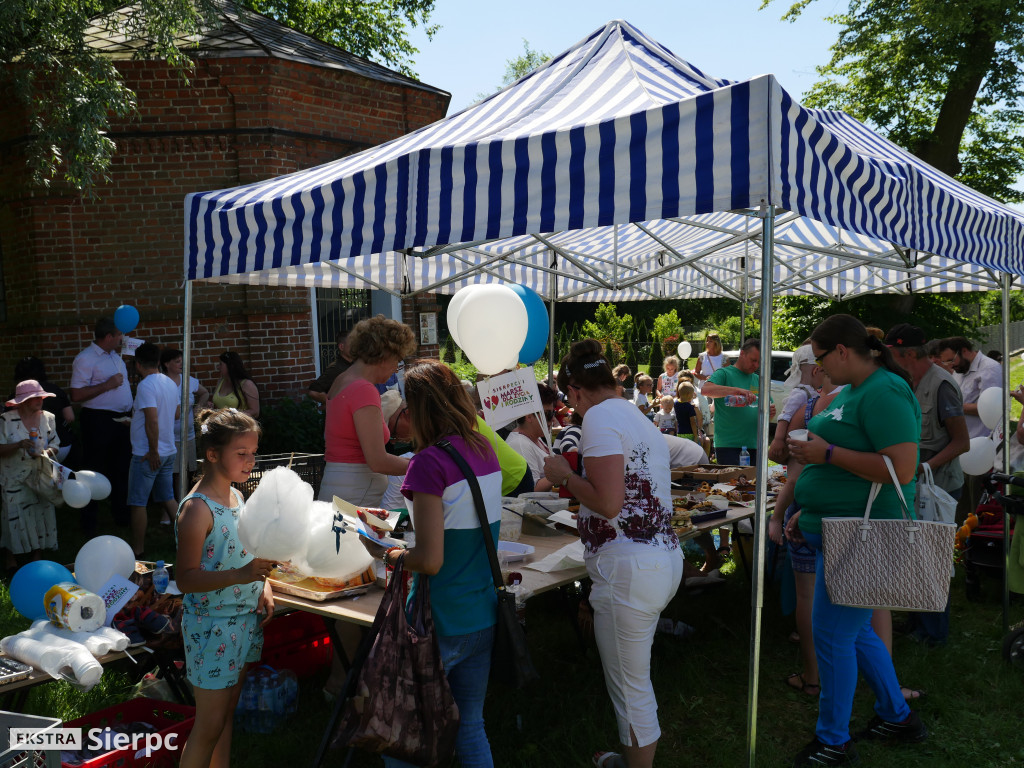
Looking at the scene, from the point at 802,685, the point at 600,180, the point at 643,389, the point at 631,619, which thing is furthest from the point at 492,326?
the point at 643,389

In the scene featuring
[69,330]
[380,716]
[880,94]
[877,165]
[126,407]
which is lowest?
[380,716]

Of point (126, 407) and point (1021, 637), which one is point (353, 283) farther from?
point (1021, 637)

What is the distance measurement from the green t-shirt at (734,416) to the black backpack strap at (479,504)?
176 inches

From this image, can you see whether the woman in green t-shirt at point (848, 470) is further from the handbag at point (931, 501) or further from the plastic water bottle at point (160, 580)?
the plastic water bottle at point (160, 580)

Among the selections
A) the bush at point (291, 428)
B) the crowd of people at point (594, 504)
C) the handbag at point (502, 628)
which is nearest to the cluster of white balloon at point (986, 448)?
the crowd of people at point (594, 504)

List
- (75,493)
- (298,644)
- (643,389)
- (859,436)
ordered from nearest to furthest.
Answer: (859,436), (298,644), (75,493), (643,389)

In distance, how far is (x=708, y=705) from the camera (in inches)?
167

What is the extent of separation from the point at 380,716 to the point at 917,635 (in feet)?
12.3

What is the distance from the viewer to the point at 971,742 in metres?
3.81

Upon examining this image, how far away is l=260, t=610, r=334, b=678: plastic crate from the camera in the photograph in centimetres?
420

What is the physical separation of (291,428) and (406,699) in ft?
21.3

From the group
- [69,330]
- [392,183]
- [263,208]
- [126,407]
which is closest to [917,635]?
[392,183]

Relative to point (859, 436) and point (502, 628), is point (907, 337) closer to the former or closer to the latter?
point (859, 436)

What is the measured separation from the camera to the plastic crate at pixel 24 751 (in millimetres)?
2369
